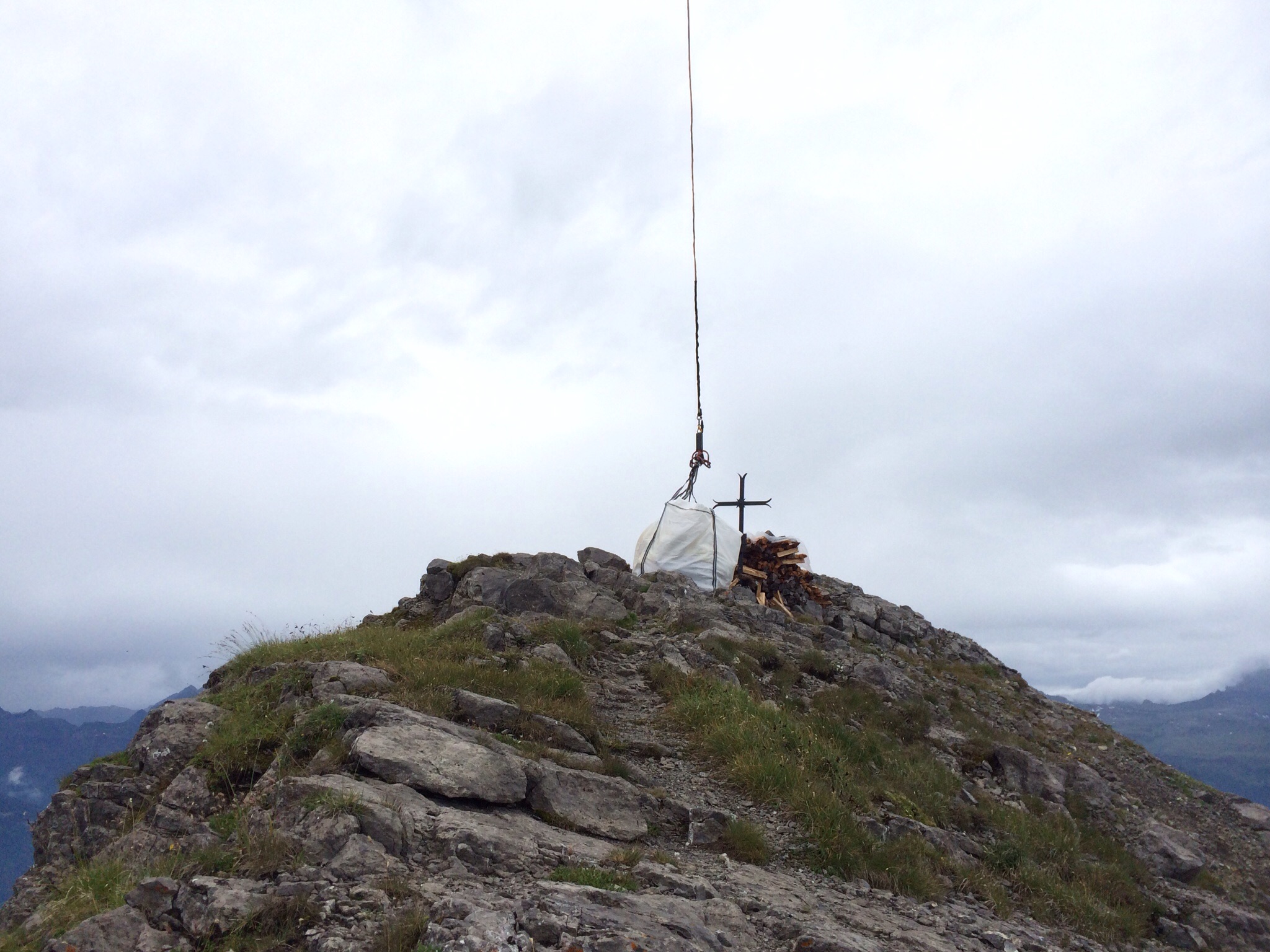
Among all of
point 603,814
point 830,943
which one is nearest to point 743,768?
point 603,814

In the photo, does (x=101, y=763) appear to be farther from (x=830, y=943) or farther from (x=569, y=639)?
(x=830, y=943)

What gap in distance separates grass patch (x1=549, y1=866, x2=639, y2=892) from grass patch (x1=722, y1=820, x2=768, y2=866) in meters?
1.73

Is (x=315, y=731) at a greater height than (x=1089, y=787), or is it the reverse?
(x=315, y=731)

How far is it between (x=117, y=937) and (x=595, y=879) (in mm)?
3176

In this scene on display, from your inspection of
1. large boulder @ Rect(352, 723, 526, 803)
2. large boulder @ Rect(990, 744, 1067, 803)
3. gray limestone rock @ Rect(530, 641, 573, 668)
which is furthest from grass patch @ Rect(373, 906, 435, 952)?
large boulder @ Rect(990, 744, 1067, 803)

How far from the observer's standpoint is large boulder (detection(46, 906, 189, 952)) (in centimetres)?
500

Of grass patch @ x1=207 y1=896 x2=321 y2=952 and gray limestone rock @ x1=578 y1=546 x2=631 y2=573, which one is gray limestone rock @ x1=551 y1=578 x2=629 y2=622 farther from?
grass patch @ x1=207 y1=896 x2=321 y2=952

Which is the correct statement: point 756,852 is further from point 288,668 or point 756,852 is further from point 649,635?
point 649,635

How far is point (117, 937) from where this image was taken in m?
5.14

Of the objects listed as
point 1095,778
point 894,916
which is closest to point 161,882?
point 894,916

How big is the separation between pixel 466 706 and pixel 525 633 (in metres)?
3.79

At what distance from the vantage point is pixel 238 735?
8180 millimetres

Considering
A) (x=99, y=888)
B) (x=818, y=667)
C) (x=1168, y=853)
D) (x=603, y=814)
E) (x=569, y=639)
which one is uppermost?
(x=569, y=639)

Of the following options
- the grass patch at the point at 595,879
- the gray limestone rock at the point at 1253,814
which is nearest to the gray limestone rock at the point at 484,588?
the grass patch at the point at 595,879
